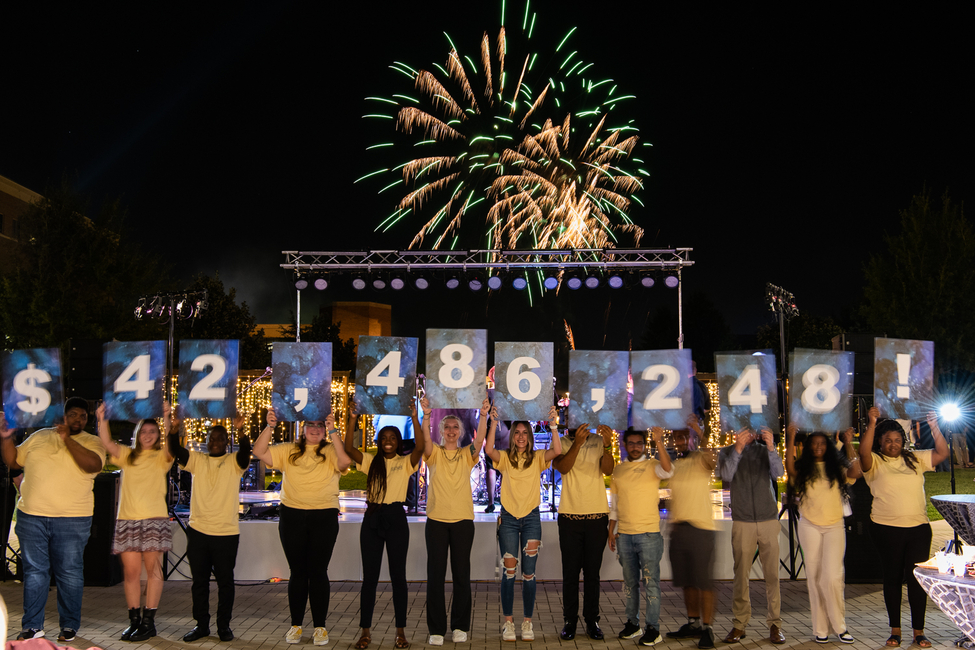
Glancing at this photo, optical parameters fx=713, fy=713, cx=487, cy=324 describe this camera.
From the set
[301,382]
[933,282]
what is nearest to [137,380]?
[301,382]

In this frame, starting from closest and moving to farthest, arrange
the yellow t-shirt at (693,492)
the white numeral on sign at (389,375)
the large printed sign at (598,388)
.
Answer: the yellow t-shirt at (693,492)
the large printed sign at (598,388)
the white numeral on sign at (389,375)

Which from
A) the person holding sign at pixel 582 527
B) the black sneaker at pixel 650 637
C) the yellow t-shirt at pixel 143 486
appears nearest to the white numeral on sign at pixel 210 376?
the yellow t-shirt at pixel 143 486

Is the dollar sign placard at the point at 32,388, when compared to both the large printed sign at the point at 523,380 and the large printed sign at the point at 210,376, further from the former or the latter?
the large printed sign at the point at 523,380

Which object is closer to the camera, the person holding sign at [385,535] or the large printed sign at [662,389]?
the person holding sign at [385,535]

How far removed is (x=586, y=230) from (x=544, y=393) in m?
10.5

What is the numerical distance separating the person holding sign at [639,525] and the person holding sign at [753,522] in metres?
0.63

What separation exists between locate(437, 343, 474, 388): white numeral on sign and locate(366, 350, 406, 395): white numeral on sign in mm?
405

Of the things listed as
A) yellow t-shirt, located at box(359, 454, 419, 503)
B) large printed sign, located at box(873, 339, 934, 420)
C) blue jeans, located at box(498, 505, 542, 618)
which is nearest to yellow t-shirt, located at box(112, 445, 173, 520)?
yellow t-shirt, located at box(359, 454, 419, 503)

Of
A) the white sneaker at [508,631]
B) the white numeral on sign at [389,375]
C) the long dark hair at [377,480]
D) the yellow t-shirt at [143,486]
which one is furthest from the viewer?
the white numeral on sign at [389,375]

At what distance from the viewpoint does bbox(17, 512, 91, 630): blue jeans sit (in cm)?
602

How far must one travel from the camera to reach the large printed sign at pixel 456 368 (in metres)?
6.55

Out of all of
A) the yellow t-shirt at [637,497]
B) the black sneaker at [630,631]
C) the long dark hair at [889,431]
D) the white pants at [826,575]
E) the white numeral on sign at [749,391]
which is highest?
the white numeral on sign at [749,391]

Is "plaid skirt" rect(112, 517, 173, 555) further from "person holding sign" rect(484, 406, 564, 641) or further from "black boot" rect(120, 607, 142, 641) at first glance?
"person holding sign" rect(484, 406, 564, 641)

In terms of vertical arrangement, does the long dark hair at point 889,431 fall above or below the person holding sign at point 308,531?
above
